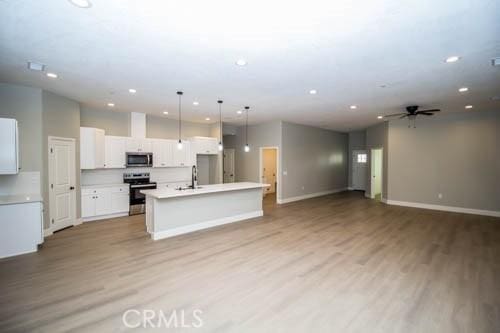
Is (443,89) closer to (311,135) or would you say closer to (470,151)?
(470,151)

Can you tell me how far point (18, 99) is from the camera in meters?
4.30

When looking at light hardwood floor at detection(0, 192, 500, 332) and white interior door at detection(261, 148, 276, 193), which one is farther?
white interior door at detection(261, 148, 276, 193)

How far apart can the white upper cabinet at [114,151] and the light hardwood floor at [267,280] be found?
5.82 feet

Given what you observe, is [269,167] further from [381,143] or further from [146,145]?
[146,145]

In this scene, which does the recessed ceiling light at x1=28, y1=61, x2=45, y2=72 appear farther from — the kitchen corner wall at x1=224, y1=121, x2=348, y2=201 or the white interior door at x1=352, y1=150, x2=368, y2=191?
the white interior door at x1=352, y1=150, x2=368, y2=191

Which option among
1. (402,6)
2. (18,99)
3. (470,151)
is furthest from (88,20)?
(470,151)

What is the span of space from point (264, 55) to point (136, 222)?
4.86 meters

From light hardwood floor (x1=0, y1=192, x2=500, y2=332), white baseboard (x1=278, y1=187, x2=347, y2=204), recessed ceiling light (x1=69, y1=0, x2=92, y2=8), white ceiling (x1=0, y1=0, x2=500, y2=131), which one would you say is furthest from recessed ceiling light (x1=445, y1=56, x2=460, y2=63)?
white baseboard (x1=278, y1=187, x2=347, y2=204)

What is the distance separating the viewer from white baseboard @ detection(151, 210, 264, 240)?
456cm

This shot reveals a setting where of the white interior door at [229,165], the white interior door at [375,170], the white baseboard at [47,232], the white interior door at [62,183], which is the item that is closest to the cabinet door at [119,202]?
the white interior door at [62,183]

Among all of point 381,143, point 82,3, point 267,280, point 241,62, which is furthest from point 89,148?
point 381,143

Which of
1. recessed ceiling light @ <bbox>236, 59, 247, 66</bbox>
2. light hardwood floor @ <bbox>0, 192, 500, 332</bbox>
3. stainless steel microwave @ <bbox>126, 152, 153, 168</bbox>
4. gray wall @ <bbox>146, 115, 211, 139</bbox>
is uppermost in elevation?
recessed ceiling light @ <bbox>236, 59, 247, 66</bbox>

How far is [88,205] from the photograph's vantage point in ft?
18.9

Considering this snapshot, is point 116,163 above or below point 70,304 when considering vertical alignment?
above
